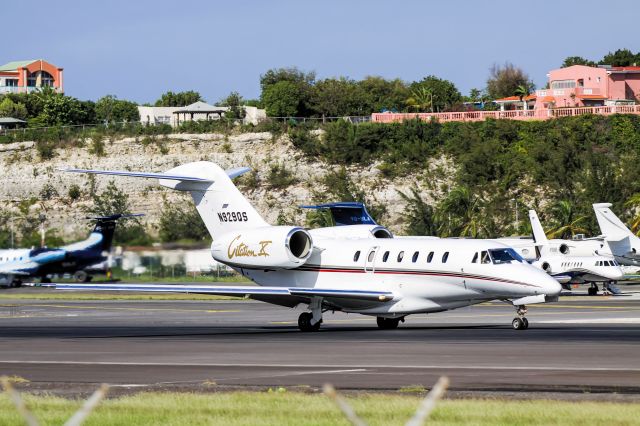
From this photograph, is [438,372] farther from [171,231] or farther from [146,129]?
[146,129]

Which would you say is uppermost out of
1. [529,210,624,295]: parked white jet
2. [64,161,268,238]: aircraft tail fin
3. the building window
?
the building window

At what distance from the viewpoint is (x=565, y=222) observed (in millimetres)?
98625

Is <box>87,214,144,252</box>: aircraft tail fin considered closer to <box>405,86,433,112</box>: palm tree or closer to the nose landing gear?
the nose landing gear

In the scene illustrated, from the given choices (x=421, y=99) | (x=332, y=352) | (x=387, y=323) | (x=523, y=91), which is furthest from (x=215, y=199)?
(x=523, y=91)

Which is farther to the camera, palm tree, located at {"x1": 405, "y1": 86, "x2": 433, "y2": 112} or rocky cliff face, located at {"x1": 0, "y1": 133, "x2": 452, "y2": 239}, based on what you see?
palm tree, located at {"x1": 405, "y1": 86, "x2": 433, "y2": 112}

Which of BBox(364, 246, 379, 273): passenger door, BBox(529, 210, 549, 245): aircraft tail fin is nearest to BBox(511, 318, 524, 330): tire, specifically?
BBox(364, 246, 379, 273): passenger door

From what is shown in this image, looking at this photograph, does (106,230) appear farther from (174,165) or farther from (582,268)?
(174,165)

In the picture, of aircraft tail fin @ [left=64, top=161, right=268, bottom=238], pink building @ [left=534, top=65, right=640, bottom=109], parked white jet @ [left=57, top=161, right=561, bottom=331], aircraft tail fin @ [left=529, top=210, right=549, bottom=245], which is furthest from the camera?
pink building @ [left=534, top=65, right=640, bottom=109]

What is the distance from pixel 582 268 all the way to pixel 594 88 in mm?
66147

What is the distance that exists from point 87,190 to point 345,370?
97173 mm

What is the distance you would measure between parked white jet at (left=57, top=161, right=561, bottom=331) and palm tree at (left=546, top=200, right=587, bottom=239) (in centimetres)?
5769

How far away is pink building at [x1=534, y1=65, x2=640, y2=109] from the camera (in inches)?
4998

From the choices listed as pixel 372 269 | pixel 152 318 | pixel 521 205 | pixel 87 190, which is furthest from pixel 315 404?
pixel 87 190

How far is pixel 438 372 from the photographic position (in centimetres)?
2231
